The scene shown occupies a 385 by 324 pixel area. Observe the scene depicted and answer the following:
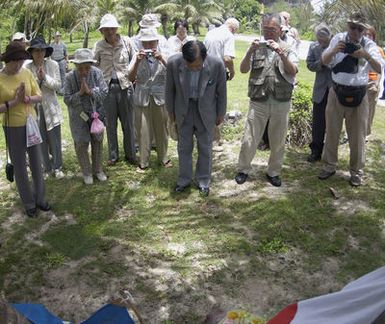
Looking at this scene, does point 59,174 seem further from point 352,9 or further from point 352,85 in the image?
point 352,9

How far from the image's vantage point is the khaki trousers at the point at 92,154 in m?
5.32

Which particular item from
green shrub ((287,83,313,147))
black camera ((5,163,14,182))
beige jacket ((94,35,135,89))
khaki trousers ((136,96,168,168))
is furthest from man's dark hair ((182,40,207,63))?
green shrub ((287,83,313,147))

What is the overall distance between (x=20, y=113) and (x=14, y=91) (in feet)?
0.71

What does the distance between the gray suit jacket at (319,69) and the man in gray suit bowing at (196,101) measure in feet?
4.29

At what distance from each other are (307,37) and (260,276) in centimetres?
3543

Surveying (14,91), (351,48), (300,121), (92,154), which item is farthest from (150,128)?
(351,48)

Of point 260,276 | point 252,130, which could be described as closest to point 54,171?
point 252,130

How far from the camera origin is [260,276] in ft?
12.2

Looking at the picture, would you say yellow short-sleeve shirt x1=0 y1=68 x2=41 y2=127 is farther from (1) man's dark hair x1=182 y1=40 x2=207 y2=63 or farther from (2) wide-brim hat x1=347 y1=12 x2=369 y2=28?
(2) wide-brim hat x1=347 y1=12 x2=369 y2=28

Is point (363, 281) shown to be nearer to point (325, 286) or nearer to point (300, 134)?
point (325, 286)

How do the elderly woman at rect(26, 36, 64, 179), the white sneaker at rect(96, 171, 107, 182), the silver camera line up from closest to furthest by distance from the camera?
the silver camera, the elderly woman at rect(26, 36, 64, 179), the white sneaker at rect(96, 171, 107, 182)

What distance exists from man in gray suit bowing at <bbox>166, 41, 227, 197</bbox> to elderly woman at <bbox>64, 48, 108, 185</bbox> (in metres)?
0.82

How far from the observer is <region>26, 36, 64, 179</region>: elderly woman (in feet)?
16.4

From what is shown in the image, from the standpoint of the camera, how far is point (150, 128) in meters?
5.85
